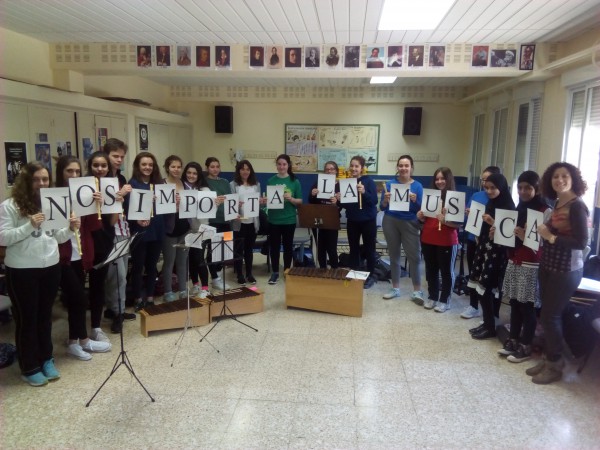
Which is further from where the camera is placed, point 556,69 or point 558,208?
point 556,69

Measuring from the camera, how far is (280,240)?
498 centimetres

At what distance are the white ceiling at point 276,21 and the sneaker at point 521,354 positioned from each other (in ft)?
8.89

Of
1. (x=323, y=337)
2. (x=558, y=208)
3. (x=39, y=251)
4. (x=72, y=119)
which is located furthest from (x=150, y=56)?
(x=558, y=208)

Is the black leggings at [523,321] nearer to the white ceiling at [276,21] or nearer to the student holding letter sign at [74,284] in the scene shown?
the white ceiling at [276,21]

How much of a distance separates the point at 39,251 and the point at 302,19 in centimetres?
291

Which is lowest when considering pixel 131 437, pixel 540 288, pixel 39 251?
pixel 131 437

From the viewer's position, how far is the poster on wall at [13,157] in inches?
A: 159

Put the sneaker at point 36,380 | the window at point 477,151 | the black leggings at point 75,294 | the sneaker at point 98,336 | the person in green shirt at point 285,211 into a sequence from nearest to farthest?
the sneaker at point 36,380 < the black leggings at point 75,294 < the sneaker at point 98,336 < the person in green shirt at point 285,211 < the window at point 477,151

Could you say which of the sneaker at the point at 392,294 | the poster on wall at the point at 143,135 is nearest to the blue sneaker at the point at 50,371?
the sneaker at the point at 392,294

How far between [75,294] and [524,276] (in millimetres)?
3321

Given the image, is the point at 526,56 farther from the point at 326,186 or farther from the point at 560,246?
the point at 560,246

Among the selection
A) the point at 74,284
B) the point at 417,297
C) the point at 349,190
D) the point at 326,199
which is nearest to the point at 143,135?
the point at 326,199

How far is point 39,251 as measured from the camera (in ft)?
8.86

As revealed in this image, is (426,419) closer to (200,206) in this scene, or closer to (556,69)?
(200,206)
